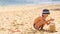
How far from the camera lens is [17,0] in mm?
7664

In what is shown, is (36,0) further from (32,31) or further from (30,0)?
(32,31)

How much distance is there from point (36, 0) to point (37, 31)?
15.3ft

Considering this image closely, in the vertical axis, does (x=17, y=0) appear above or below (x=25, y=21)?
above

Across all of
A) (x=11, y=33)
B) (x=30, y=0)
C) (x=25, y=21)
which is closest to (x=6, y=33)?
(x=11, y=33)

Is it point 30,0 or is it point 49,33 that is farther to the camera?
point 30,0

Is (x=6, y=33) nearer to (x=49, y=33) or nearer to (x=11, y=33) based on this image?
(x=11, y=33)

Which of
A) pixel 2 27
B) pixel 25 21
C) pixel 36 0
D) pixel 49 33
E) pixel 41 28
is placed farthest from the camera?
pixel 36 0

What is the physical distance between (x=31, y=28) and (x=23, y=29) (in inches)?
5.9

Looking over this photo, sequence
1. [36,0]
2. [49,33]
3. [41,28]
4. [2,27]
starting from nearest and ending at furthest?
1. [49,33]
2. [41,28]
3. [2,27]
4. [36,0]

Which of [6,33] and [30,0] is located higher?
[30,0]

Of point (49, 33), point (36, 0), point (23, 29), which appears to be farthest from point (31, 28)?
point (36, 0)

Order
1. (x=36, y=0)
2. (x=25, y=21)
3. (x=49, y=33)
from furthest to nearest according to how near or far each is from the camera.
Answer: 1. (x=36, y=0)
2. (x=25, y=21)
3. (x=49, y=33)

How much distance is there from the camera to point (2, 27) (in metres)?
3.27

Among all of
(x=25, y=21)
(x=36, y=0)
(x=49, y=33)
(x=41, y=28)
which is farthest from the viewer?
(x=36, y=0)
